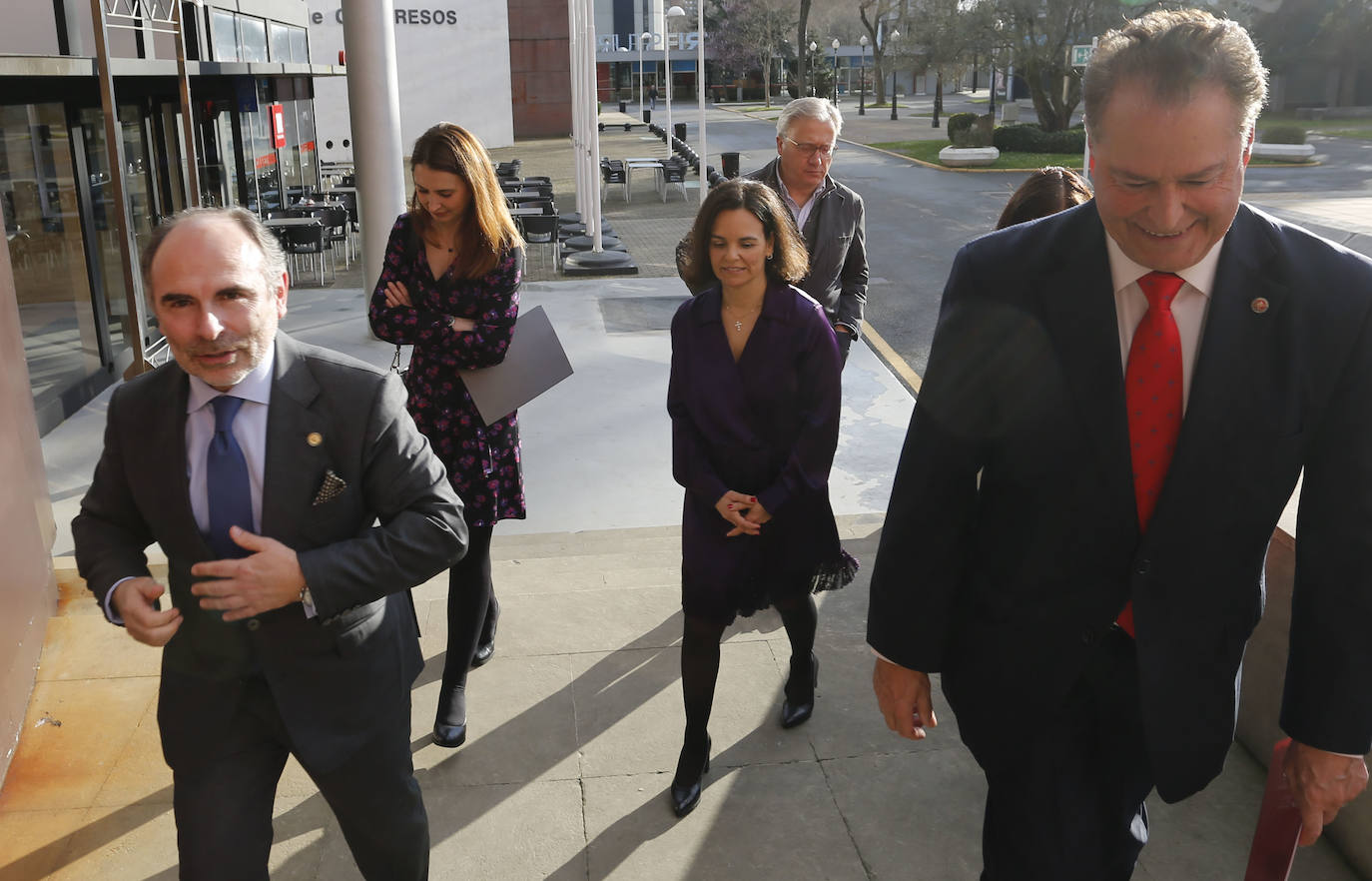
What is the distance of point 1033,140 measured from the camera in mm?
33938

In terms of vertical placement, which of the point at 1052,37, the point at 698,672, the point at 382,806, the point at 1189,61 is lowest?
the point at 698,672

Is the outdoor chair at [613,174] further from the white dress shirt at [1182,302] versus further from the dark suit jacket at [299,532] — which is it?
the white dress shirt at [1182,302]

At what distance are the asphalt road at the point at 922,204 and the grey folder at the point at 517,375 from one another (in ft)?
22.5

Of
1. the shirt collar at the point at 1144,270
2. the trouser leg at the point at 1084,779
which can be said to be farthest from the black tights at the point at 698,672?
the shirt collar at the point at 1144,270

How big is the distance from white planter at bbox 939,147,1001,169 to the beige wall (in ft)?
96.9

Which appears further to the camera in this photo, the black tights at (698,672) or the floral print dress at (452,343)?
the floral print dress at (452,343)

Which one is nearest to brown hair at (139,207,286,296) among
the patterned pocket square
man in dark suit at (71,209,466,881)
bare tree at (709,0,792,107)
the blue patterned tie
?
man in dark suit at (71,209,466,881)

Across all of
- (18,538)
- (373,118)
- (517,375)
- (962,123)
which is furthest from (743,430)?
(962,123)

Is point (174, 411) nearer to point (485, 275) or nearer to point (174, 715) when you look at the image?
point (174, 715)

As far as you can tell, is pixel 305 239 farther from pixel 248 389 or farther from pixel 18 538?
pixel 248 389

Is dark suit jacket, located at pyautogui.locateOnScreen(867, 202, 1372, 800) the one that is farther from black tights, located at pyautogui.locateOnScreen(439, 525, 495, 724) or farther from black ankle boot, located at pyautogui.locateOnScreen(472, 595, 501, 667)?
black ankle boot, located at pyautogui.locateOnScreen(472, 595, 501, 667)

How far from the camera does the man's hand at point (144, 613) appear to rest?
7.23 feet

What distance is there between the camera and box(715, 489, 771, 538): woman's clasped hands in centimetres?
356

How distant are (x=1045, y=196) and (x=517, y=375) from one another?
6.36 feet
